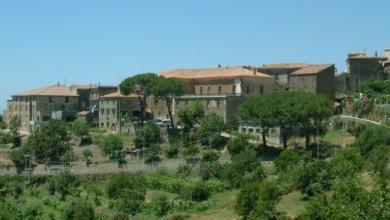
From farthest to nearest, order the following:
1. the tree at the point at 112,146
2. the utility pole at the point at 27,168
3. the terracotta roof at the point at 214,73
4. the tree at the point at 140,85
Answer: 1. the terracotta roof at the point at 214,73
2. the tree at the point at 140,85
3. the tree at the point at 112,146
4. the utility pole at the point at 27,168

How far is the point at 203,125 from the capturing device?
6550 cm

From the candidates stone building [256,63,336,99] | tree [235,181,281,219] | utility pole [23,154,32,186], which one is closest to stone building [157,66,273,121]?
stone building [256,63,336,99]

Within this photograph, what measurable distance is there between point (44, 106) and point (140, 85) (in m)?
16.6

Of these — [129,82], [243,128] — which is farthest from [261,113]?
[129,82]

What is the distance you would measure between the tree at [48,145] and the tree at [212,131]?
1325cm

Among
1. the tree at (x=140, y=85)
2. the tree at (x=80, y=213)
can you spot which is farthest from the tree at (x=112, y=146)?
the tree at (x=80, y=213)

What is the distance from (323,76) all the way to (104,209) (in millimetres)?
32810

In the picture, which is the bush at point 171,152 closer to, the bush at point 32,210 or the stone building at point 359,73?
the bush at point 32,210

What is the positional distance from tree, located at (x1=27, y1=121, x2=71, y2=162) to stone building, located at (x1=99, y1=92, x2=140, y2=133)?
370 inches

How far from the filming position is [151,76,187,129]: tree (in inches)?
2837

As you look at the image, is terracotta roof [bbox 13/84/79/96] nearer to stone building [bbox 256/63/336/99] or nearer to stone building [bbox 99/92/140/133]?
stone building [bbox 99/92/140/133]

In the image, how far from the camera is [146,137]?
224 feet

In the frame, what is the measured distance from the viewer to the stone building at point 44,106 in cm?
8631

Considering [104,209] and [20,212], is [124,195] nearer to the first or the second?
[104,209]
